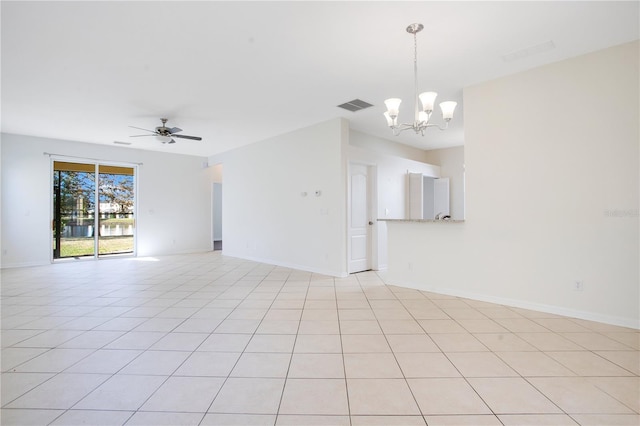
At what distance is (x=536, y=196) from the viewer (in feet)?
11.3

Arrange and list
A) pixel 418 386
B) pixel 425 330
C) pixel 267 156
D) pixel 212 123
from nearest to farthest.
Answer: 1. pixel 418 386
2. pixel 425 330
3. pixel 212 123
4. pixel 267 156

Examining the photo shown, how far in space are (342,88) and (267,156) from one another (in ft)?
10.2

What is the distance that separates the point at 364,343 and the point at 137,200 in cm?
753

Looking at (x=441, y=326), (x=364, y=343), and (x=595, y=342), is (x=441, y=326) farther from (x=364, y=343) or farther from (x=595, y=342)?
(x=595, y=342)

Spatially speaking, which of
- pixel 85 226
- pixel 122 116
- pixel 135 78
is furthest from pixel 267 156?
pixel 85 226

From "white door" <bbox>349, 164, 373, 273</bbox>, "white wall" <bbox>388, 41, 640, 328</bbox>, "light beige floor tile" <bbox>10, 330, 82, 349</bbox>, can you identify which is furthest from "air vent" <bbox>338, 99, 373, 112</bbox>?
"light beige floor tile" <bbox>10, 330, 82, 349</bbox>

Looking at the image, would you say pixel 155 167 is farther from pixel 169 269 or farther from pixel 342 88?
pixel 342 88

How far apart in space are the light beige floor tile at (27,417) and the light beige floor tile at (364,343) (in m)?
1.88

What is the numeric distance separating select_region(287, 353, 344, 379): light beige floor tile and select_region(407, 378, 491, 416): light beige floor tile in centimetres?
51

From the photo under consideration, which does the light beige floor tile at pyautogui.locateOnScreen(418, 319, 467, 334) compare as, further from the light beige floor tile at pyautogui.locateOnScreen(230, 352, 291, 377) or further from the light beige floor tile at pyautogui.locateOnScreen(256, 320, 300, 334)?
the light beige floor tile at pyautogui.locateOnScreen(230, 352, 291, 377)

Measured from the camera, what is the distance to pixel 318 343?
8.57 feet

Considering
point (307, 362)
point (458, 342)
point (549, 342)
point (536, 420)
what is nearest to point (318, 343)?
point (307, 362)

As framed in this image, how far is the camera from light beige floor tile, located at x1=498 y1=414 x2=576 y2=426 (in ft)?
5.24

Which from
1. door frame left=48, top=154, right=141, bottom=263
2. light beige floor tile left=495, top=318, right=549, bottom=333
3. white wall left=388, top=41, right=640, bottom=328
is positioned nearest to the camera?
light beige floor tile left=495, top=318, right=549, bottom=333
